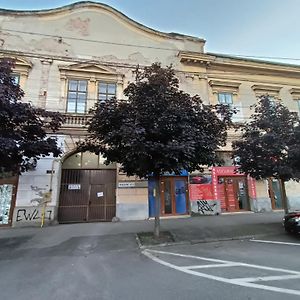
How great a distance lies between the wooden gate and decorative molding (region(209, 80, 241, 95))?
30.2 ft

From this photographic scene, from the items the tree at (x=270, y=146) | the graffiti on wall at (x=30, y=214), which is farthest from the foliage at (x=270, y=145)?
the graffiti on wall at (x=30, y=214)

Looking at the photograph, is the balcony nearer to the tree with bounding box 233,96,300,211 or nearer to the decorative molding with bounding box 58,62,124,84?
the decorative molding with bounding box 58,62,124,84

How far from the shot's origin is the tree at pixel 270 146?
10391 millimetres

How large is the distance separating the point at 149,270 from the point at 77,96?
1205cm

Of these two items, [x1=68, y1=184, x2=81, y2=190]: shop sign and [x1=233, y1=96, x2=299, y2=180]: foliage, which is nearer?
[x1=233, y1=96, x2=299, y2=180]: foliage

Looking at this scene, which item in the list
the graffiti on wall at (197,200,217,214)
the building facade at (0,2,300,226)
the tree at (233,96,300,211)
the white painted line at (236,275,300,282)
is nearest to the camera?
the white painted line at (236,275,300,282)

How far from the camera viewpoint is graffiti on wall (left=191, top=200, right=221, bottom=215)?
14.8 meters

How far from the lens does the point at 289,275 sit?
210 inches

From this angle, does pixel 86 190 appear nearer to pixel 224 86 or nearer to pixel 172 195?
pixel 172 195

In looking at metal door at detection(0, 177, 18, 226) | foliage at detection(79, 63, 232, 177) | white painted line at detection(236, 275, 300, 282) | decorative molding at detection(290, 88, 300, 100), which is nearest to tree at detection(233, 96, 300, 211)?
foliage at detection(79, 63, 232, 177)

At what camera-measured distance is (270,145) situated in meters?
10.6

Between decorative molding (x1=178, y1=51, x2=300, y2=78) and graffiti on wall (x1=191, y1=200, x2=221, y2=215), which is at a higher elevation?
decorative molding (x1=178, y1=51, x2=300, y2=78)

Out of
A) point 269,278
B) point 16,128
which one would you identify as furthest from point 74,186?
point 269,278

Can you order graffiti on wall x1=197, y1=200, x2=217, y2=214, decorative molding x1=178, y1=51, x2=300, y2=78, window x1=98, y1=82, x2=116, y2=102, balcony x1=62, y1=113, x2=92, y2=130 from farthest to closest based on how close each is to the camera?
decorative molding x1=178, y1=51, x2=300, y2=78 → window x1=98, y1=82, x2=116, y2=102 → graffiti on wall x1=197, y1=200, x2=217, y2=214 → balcony x1=62, y1=113, x2=92, y2=130
